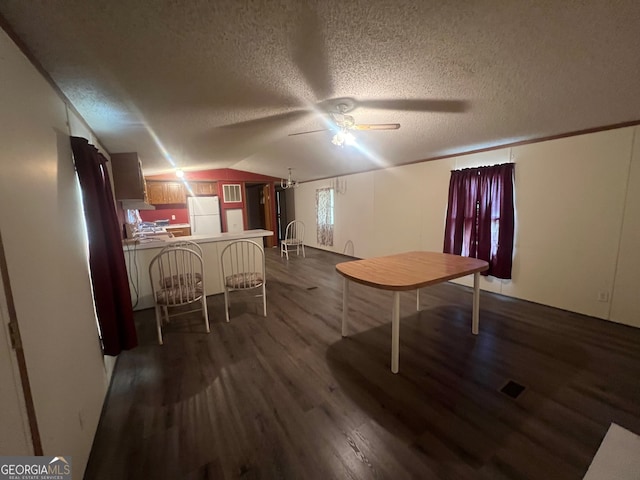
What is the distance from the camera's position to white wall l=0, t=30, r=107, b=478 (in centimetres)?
88

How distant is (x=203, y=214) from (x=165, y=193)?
985 mm

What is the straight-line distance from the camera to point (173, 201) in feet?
21.0

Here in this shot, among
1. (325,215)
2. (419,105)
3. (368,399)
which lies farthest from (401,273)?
(325,215)

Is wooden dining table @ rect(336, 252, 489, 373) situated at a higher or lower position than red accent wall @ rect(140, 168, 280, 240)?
lower

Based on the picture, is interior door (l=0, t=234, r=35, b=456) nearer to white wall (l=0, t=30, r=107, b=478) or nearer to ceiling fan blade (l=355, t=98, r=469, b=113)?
white wall (l=0, t=30, r=107, b=478)

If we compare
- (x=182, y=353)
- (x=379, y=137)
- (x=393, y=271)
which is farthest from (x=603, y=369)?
(x=182, y=353)


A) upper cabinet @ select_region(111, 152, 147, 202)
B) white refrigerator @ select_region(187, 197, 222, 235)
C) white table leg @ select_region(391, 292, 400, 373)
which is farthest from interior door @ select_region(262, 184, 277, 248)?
white table leg @ select_region(391, 292, 400, 373)

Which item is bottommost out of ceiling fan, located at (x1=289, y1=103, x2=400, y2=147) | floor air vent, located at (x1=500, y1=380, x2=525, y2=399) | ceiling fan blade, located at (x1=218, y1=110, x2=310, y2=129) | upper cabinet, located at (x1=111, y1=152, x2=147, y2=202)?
floor air vent, located at (x1=500, y1=380, x2=525, y2=399)

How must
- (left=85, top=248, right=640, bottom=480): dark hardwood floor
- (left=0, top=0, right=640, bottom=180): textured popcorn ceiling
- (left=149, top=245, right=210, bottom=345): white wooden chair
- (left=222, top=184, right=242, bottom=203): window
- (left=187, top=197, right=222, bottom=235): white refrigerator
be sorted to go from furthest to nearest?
1. (left=222, top=184, right=242, bottom=203): window
2. (left=187, top=197, right=222, bottom=235): white refrigerator
3. (left=149, top=245, right=210, bottom=345): white wooden chair
4. (left=85, top=248, right=640, bottom=480): dark hardwood floor
5. (left=0, top=0, right=640, bottom=180): textured popcorn ceiling

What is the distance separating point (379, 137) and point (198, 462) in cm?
365

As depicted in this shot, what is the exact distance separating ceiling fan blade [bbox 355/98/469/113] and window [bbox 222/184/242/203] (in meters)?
5.55

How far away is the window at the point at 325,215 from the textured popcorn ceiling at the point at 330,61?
3948mm

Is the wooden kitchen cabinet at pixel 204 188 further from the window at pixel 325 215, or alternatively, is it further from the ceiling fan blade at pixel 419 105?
the ceiling fan blade at pixel 419 105

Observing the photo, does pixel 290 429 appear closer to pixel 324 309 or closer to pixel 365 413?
pixel 365 413
